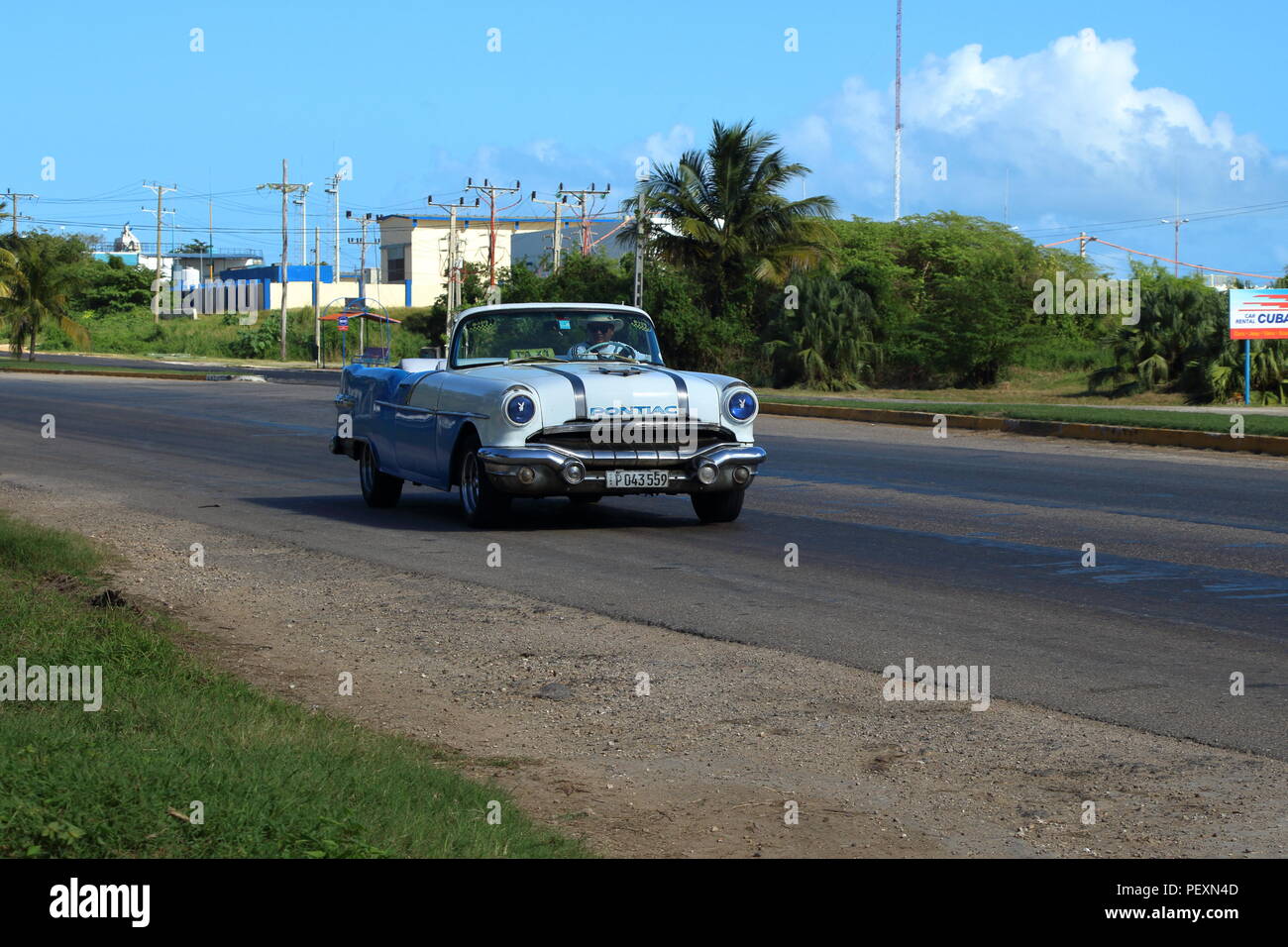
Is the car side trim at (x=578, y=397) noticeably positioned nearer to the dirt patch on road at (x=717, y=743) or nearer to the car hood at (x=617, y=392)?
the car hood at (x=617, y=392)

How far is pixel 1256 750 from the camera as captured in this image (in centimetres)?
547

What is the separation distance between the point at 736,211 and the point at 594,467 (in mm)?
35140

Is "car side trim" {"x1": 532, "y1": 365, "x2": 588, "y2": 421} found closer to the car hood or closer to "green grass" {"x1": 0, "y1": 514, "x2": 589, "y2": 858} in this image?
the car hood

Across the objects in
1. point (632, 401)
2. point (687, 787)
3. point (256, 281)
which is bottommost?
point (687, 787)

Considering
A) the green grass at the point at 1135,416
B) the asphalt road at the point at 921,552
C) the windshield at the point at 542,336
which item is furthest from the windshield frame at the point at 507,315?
the green grass at the point at 1135,416

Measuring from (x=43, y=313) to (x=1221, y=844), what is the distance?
63856mm

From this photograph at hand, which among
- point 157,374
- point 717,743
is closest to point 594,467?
point 717,743

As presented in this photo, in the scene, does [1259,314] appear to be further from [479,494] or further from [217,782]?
[217,782]

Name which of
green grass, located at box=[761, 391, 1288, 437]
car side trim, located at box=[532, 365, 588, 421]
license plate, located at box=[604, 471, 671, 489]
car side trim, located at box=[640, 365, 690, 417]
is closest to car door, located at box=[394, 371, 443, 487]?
car side trim, located at box=[532, 365, 588, 421]

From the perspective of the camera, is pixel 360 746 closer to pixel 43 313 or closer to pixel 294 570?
pixel 294 570

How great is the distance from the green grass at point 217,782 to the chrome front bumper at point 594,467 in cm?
465

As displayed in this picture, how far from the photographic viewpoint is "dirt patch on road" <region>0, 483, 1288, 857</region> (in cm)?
457

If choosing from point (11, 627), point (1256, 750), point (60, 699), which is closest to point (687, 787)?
point (1256, 750)

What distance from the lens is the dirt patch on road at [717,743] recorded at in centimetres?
457
